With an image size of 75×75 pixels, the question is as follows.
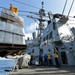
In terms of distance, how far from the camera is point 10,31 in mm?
Answer: 6449

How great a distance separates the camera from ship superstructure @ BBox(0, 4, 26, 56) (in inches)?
247

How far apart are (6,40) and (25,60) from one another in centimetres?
914

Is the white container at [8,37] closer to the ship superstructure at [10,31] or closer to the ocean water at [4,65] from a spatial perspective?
the ship superstructure at [10,31]

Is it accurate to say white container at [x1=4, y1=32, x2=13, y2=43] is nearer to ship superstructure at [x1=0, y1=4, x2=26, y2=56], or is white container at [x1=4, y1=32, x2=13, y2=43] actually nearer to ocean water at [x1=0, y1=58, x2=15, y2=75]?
ship superstructure at [x1=0, y1=4, x2=26, y2=56]

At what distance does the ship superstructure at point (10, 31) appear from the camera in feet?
20.6

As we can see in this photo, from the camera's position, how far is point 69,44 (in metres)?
17.2

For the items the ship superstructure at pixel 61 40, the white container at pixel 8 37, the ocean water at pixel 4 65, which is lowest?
the ocean water at pixel 4 65

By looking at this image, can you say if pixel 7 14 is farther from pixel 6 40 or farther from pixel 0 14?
pixel 6 40

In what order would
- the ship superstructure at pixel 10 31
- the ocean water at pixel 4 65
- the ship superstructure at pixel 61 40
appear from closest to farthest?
the ocean water at pixel 4 65
the ship superstructure at pixel 10 31
the ship superstructure at pixel 61 40

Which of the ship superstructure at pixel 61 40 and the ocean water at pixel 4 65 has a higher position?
the ship superstructure at pixel 61 40

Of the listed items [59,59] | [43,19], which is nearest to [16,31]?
[59,59]

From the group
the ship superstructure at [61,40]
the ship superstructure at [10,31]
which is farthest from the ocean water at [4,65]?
the ship superstructure at [61,40]

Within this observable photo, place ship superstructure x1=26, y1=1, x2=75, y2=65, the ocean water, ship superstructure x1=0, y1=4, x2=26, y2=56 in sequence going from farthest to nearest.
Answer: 1. ship superstructure x1=26, y1=1, x2=75, y2=65
2. ship superstructure x1=0, y1=4, x2=26, y2=56
3. the ocean water

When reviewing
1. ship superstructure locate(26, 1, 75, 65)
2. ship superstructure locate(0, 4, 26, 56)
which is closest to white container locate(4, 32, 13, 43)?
ship superstructure locate(0, 4, 26, 56)
